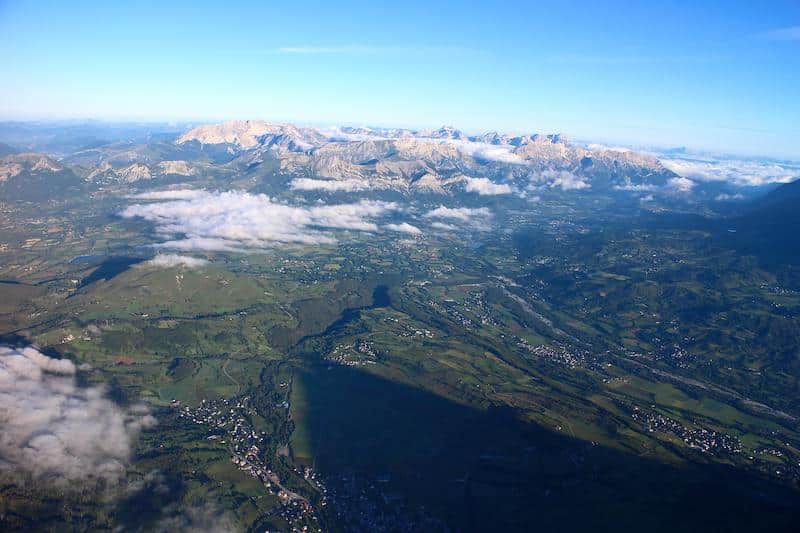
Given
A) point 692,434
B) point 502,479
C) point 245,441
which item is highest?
point 502,479

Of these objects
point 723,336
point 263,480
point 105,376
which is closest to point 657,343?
point 723,336

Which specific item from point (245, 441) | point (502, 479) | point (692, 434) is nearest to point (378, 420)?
point (245, 441)

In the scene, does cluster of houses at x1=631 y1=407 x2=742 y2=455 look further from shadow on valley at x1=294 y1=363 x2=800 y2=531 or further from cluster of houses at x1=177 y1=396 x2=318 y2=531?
cluster of houses at x1=177 y1=396 x2=318 y2=531

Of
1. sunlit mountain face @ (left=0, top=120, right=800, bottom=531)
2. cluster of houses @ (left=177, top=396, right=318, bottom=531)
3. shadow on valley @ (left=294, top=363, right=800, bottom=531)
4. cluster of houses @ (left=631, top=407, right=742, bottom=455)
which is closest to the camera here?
shadow on valley @ (left=294, top=363, right=800, bottom=531)

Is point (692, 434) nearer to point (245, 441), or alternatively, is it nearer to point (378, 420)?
point (378, 420)

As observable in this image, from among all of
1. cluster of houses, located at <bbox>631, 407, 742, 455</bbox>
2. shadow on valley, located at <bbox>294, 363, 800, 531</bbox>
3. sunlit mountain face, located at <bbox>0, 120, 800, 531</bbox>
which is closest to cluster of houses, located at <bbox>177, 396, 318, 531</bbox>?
sunlit mountain face, located at <bbox>0, 120, 800, 531</bbox>

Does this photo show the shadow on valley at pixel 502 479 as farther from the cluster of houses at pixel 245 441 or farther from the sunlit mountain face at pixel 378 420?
the cluster of houses at pixel 245 441

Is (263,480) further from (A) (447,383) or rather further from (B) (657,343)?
(B) (657,343)

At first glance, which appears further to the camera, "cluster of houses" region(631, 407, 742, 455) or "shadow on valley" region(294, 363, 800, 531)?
A: "cluster of houses" region(631, 407, 742, 455)

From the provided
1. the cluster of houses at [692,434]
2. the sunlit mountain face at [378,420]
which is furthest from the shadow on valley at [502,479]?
the cluster of houses at [692,434]
